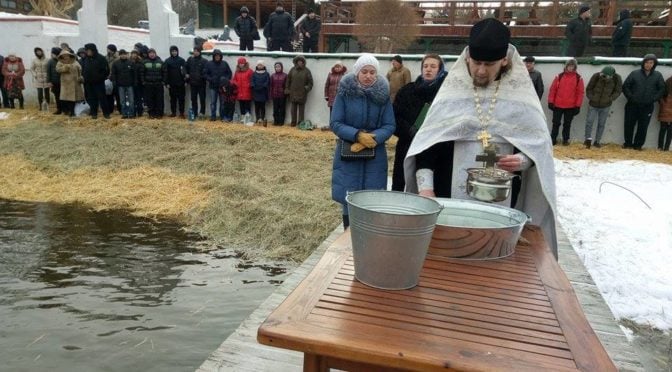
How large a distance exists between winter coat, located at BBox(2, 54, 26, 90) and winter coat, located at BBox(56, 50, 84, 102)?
81.1 inches

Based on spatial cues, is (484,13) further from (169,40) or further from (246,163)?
(246,163)

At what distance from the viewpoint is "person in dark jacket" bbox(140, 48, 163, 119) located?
12531mm

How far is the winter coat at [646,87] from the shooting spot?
32.0ft

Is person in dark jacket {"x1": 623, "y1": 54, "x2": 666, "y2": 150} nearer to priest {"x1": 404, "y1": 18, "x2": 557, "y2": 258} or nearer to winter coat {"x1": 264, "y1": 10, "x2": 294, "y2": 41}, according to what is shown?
winter coat {"x1": 264, "y1": 10, "x2": 294, "y2": 41}

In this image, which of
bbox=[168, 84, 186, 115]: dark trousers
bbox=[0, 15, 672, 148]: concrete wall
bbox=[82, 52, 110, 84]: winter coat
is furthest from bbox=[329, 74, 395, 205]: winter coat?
bbox=[82, 52, 110, 84]: winter coat

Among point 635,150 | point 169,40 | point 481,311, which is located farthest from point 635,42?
point 481,311

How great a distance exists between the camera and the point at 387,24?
648 inches

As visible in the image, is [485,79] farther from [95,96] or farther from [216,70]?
[95,96]

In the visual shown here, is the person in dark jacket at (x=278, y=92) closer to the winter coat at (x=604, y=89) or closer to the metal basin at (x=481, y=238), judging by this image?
the winter coat at (x=604, y=89)

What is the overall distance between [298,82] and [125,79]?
444 centimetres

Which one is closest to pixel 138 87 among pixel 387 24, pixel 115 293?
pixel 387 24

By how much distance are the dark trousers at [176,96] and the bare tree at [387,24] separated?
6.97 m

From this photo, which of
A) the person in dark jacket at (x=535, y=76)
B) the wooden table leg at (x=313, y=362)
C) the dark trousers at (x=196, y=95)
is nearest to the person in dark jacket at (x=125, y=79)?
the dark trousers at (x=196, y=95)

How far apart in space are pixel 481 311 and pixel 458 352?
0.86ft
